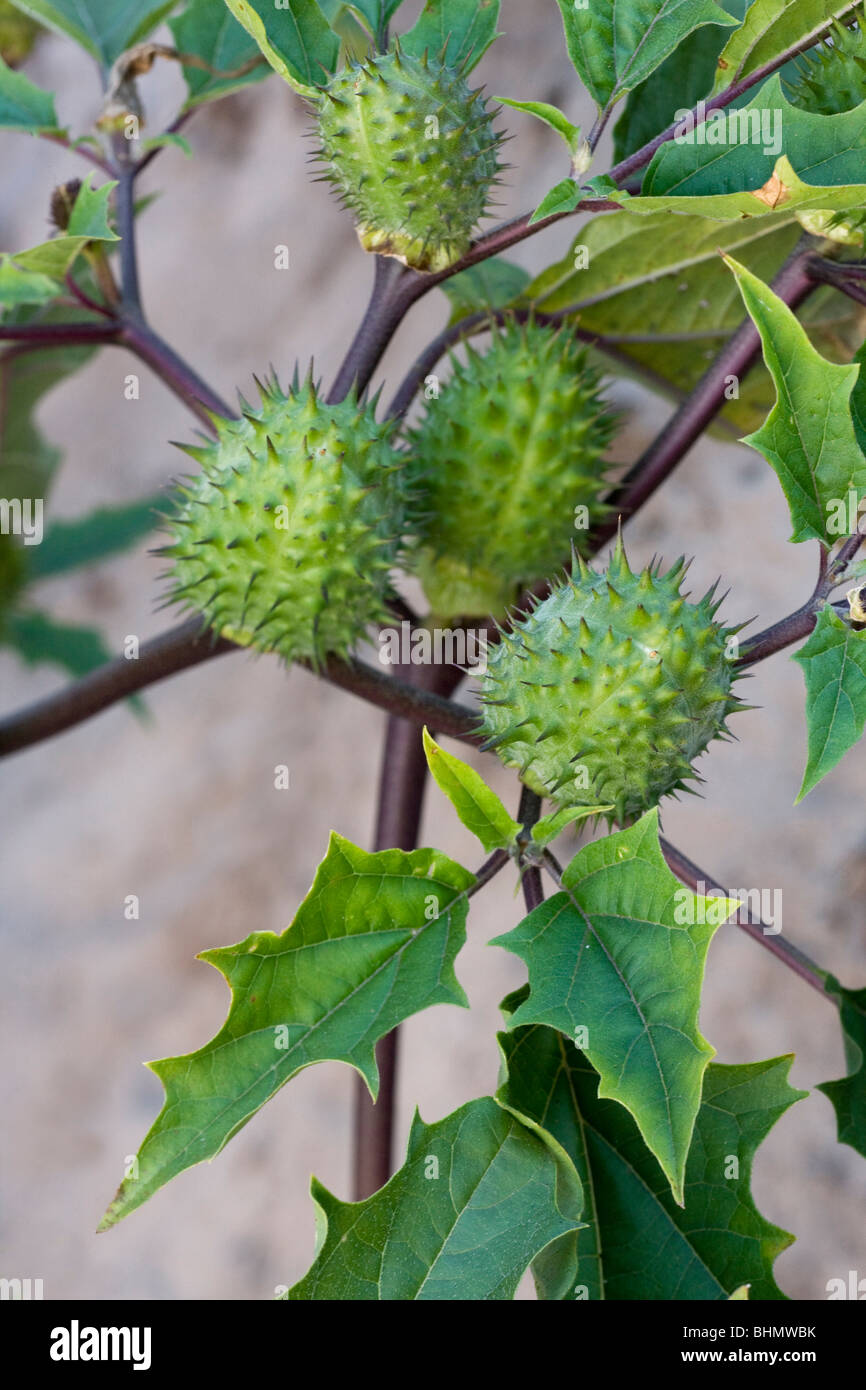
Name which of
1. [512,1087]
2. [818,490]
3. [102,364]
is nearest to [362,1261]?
[512,1087]

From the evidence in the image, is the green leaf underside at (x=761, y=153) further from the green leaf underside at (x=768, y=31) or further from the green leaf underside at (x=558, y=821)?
the green leaf underside at (x=558, y=821)

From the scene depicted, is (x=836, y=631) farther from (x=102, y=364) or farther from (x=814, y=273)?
(x=102, y=364)

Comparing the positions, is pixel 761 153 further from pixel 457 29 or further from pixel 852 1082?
pixel 852 1082

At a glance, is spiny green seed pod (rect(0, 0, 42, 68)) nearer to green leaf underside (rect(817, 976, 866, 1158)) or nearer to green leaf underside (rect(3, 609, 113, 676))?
green leaf underside (rect(3, 609, 113, 676))

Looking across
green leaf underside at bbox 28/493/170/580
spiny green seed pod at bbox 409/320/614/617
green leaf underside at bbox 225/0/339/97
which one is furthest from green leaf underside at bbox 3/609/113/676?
green leaf underside at bbox 225/0/339/97

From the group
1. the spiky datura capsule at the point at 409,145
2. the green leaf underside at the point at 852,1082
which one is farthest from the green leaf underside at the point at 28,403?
the green leaf underside at the point at 852,1082
